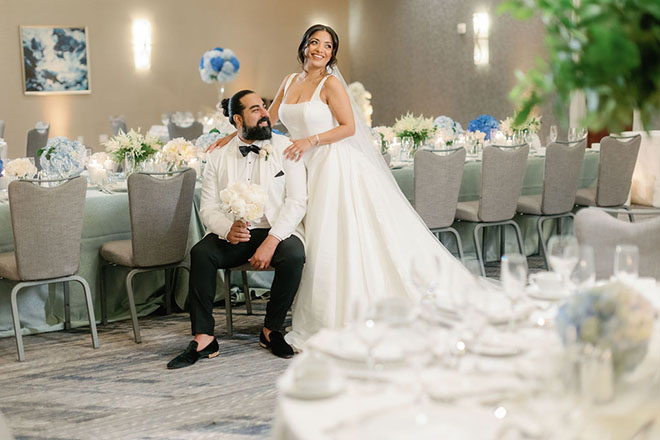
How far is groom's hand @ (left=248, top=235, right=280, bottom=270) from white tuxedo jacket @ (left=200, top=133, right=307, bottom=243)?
0.04 m

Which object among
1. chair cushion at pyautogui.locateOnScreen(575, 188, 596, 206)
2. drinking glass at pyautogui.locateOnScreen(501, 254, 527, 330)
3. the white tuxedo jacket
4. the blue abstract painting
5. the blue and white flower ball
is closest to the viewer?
drinking glass at pyautogui.locateOnScreen(501, 254, 527, 330)

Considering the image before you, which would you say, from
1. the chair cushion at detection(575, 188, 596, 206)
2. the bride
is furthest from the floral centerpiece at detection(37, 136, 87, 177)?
the chair cushion at detection(575, 188, 596, 206)

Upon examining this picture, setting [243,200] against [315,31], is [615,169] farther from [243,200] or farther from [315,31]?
[243,200]

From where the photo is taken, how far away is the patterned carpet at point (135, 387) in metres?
3.22

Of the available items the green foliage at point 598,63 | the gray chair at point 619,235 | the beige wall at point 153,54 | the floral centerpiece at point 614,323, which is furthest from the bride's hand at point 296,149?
the beige wall at point 153,54

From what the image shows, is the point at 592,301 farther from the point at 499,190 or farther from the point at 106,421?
the point at 499,190

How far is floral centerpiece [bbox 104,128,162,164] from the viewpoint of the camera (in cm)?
500

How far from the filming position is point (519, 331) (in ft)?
6.04

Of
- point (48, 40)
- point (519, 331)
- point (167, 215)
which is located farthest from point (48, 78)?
point (519, 331)

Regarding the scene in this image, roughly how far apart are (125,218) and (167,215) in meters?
0.61

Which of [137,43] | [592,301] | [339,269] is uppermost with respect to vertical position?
[137,43]

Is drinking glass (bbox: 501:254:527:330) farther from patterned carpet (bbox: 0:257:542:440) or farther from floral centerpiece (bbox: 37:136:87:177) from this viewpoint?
floral centerpiece (bbox: 37:136:87:177)

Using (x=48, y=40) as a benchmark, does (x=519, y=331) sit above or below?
below

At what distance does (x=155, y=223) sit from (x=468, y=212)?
7.46 ft
